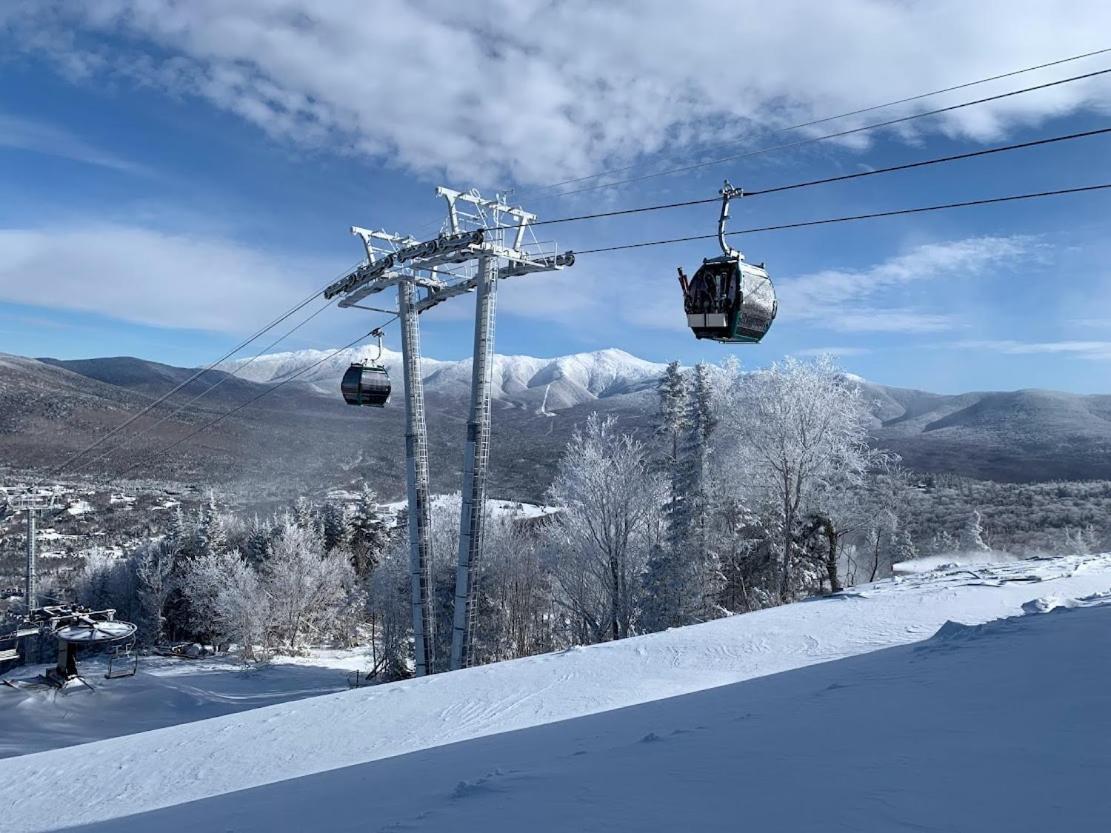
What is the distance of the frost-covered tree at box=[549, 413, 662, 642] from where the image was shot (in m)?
27.7

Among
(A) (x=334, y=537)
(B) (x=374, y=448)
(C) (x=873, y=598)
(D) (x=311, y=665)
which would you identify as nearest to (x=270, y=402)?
(B) (x=374, y=448)

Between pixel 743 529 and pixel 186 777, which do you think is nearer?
pixel 186 777

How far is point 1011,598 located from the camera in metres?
11.6

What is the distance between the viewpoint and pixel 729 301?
8742 mm

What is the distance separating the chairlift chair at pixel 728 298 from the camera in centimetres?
870

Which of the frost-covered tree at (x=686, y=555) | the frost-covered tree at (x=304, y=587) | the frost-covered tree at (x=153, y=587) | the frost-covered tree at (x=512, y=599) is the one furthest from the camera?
the frost-covered tree at (x=153, y=587)

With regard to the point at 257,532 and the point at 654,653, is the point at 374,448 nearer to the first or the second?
the point at 257,532

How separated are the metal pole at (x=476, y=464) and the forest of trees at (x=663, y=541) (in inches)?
265

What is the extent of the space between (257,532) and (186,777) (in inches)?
1676

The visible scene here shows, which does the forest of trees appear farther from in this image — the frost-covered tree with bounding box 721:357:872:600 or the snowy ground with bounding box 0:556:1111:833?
the snowy ground with bounding box 0:556:1111:833

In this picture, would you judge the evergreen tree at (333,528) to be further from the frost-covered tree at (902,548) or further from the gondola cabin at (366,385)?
the frost-covered tree at (902,548)

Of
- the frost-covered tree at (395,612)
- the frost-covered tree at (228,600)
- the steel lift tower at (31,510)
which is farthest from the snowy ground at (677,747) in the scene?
the frost-covered tree at (228,600)

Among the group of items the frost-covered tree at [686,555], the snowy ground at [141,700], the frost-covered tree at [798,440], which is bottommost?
the snowy ground at [141,700]

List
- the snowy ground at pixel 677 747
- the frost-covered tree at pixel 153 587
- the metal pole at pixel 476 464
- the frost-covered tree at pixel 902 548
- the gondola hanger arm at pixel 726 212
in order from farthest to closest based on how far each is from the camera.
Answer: the frost-covered tree at pixel 153 587, the frost-covered tree at pixel 902 548, the metal pole at pixel 476 464, the gondola hanger arm at pixel 726 212, the snowy ground at pixel 677 747
